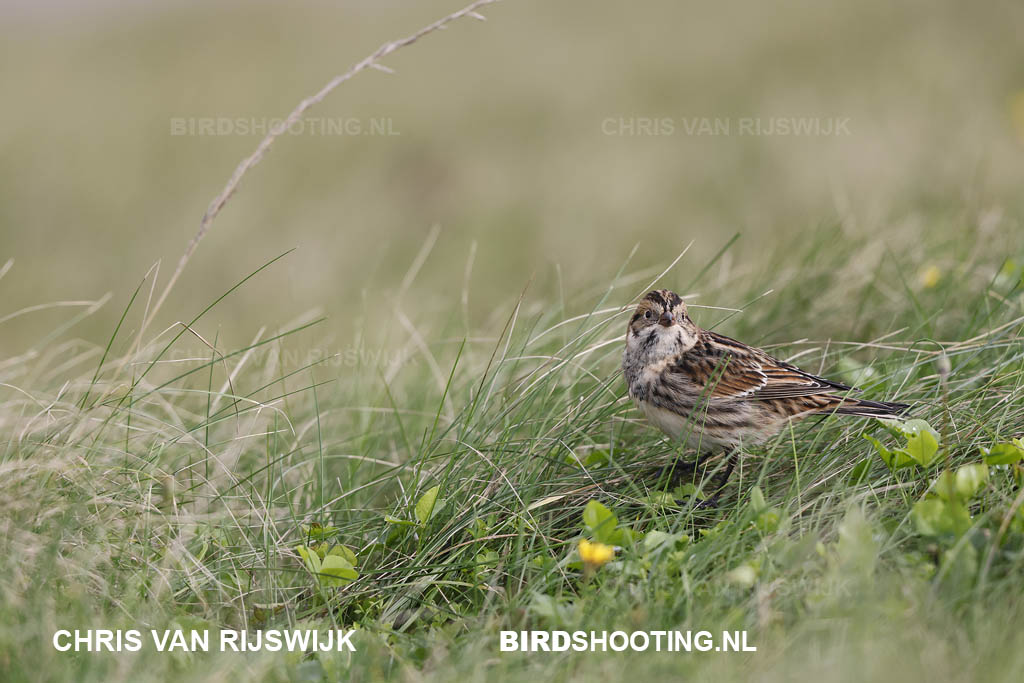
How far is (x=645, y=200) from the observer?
38.8ft

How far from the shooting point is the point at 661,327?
4.90 m

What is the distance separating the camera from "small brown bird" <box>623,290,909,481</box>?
452 centimetres

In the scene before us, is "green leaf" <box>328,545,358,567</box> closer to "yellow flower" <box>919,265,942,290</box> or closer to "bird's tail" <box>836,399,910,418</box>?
"bird's tail" <box>836,399,910,418</box>

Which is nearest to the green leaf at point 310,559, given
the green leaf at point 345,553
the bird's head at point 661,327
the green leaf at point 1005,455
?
the green leaf at point 345,553

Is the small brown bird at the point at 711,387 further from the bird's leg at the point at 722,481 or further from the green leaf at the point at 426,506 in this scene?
the green leaf at the point at 426,506

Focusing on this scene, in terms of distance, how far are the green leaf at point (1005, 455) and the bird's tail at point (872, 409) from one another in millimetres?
394

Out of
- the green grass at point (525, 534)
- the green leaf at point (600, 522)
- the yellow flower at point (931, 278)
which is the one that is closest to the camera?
the green grass at point (525, 534)

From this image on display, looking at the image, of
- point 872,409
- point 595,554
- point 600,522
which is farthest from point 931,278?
point 595,554

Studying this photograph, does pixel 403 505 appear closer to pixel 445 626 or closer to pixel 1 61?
pixel 445 626

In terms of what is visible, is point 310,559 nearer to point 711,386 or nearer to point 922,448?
point 711,386

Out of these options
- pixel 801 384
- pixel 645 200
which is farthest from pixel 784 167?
pixel 801 384

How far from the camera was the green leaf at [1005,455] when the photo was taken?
3951 millimetres

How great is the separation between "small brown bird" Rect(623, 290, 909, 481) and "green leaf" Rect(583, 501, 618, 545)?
0.66m

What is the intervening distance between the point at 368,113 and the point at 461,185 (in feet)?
8.45
